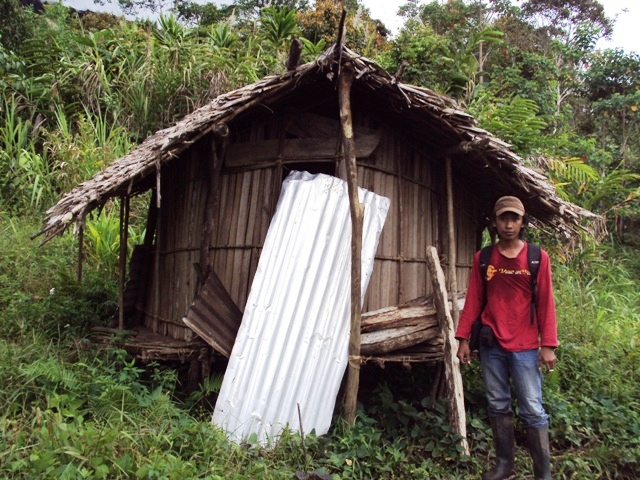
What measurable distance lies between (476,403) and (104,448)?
10.8 feet

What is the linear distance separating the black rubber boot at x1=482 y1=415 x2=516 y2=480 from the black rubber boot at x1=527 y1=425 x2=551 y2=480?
17cm

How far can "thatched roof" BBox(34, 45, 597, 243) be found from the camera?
4.51 m

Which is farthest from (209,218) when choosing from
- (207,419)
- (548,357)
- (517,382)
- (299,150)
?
(548,357)

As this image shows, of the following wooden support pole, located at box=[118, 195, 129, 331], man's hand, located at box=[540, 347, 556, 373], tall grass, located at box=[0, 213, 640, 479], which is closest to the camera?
tall grass, located at box=[0, 213, 640, 479]

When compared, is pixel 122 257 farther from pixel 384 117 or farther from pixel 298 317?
pixel 384 117

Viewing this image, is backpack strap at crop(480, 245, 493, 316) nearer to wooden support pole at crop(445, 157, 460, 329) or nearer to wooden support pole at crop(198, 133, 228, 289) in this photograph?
wooden support pole at crop(445, 157, 460, 329)

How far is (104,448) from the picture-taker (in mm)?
3387

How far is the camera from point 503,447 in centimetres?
388

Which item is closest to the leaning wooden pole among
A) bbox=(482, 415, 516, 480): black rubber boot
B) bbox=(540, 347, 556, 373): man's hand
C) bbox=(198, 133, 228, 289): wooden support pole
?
bbox=(482, 415, 516, 480): black rubber boot

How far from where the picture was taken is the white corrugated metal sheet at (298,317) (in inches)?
173

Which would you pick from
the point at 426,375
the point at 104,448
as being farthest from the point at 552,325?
the point at 104,448

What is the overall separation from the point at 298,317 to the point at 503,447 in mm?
1834

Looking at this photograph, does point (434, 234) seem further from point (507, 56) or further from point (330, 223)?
point (507, 56)

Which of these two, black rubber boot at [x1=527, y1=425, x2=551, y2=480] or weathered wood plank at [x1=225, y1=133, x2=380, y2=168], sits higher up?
weathered wood plank at [x1=225, y1=133, x2=380, y2=168]
